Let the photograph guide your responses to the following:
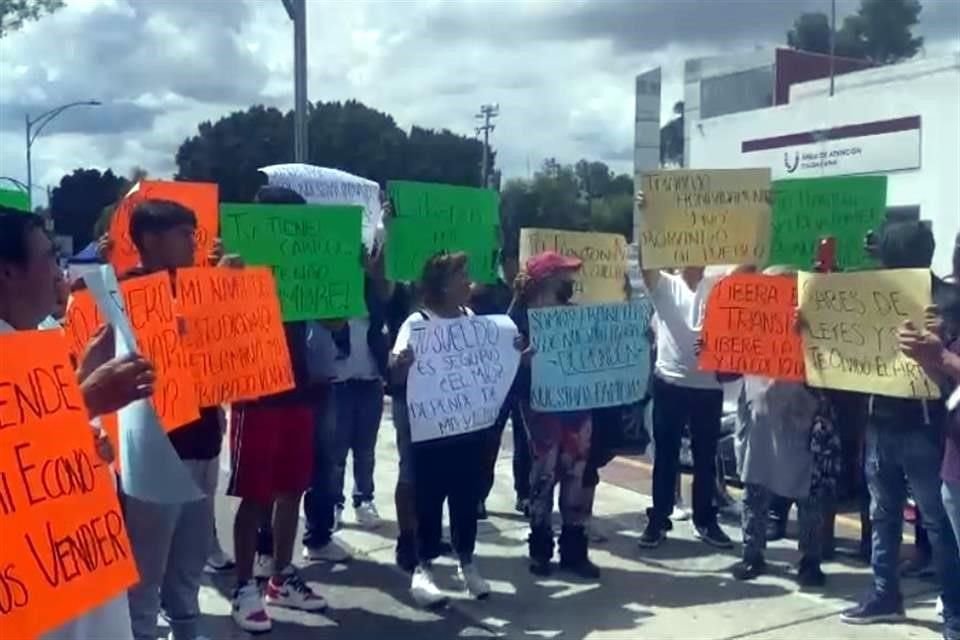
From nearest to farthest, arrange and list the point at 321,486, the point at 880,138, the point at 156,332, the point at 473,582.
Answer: the point at 156,332
the point at 473,582
the point at 321,486
the point at 880,138

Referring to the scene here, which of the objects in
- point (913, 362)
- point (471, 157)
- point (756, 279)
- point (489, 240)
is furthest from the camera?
point (471, 157)

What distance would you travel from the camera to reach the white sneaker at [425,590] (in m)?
5.86

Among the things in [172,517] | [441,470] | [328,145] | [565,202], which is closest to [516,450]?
[441,470]

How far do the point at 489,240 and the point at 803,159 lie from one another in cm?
2172

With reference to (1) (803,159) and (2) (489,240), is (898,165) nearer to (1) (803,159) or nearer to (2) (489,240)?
(1) (803,159)

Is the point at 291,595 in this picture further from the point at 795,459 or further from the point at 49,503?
the point at 49,503

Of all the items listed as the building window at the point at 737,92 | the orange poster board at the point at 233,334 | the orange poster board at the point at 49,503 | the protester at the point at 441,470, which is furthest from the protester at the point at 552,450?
the building window at the point at 737,92

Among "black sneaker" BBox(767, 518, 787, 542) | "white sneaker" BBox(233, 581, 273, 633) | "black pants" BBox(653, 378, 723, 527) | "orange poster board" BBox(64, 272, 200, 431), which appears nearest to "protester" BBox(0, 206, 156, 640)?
"orange poster board" BBox(64, 272, 200, 431)

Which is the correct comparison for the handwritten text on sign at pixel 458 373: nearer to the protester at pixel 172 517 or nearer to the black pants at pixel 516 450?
the black pants at pixel 516 450

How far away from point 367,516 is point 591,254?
7.12 feet

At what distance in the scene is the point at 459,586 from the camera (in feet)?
20.4

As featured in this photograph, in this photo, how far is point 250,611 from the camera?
548cm

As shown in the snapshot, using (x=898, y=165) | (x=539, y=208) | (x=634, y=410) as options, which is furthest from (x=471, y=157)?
(x=634, y=410)

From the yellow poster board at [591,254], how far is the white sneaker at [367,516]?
1930 mm
